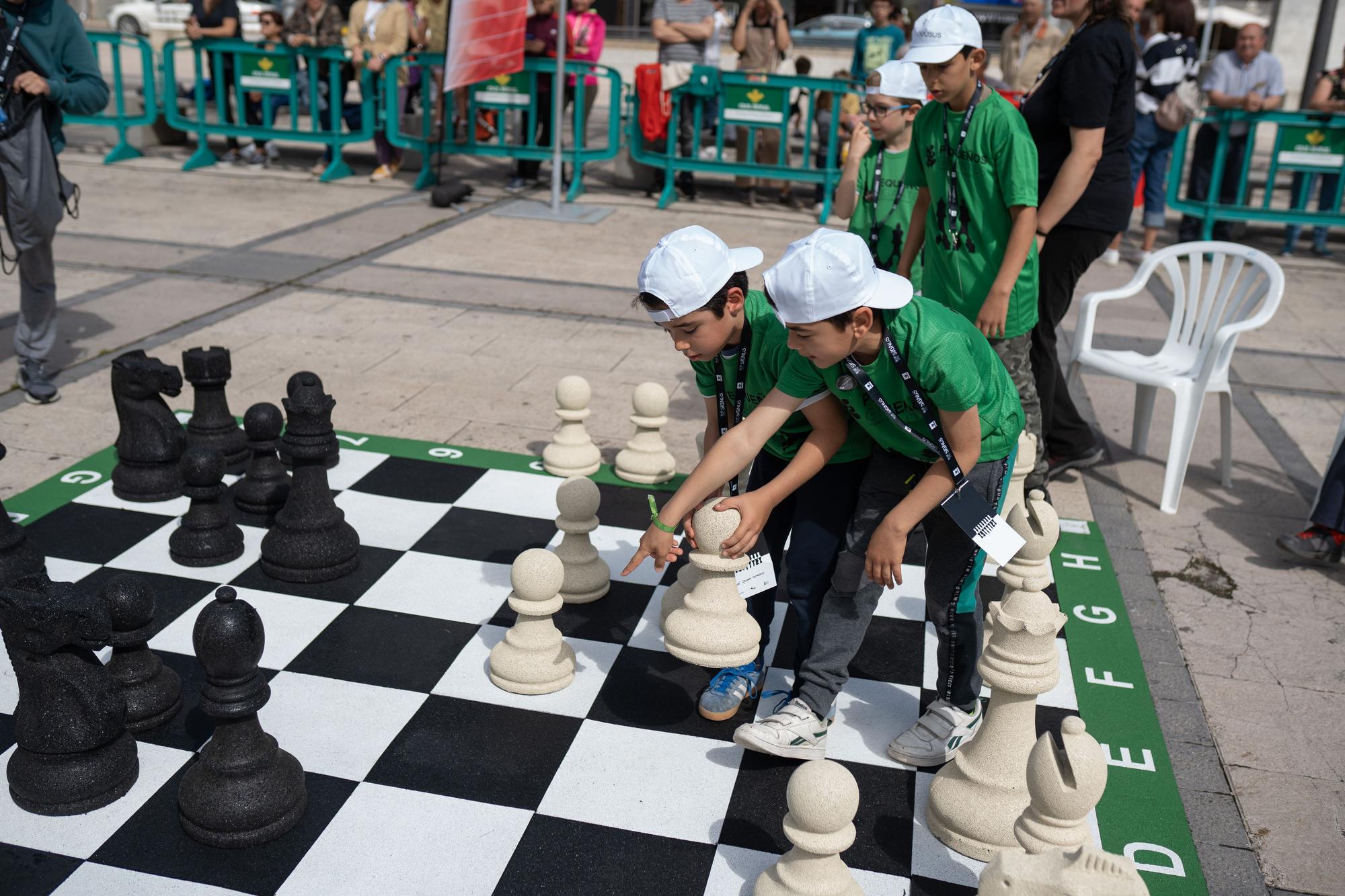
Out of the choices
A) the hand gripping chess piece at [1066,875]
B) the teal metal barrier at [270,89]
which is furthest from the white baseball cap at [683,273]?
the teal metal barrier at [270,89]

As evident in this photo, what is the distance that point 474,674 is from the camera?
278 centimetres

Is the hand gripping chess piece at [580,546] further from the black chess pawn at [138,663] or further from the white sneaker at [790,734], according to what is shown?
the black chess pawn at [138,663]

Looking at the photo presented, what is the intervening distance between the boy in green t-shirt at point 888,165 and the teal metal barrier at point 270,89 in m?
6.74

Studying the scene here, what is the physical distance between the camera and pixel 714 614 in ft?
7.97

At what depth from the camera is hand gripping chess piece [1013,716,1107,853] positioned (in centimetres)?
192

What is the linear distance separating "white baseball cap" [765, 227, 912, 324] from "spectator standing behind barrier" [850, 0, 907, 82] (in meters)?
7.66

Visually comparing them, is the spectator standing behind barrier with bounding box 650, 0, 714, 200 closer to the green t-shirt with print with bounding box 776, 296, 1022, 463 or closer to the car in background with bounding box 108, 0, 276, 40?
the green t-shirt with print with bounding box 776, 296, 1022, 463

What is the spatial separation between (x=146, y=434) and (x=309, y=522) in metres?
0.77

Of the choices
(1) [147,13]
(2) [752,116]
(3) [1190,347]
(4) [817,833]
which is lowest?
(4) [817,833]

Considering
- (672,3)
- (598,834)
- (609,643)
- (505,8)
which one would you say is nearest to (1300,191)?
(672,3)

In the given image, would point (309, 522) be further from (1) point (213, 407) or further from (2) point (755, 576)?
(2) point (755, 576)

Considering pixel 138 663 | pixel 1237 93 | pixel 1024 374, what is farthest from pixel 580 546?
pixel 1237 93

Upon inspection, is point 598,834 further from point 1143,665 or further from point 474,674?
point 1143,665

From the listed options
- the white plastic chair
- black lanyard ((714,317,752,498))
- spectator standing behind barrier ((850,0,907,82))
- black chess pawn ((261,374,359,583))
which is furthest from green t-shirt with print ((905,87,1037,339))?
spectator standing behind barrier ((850,0,907,82))
